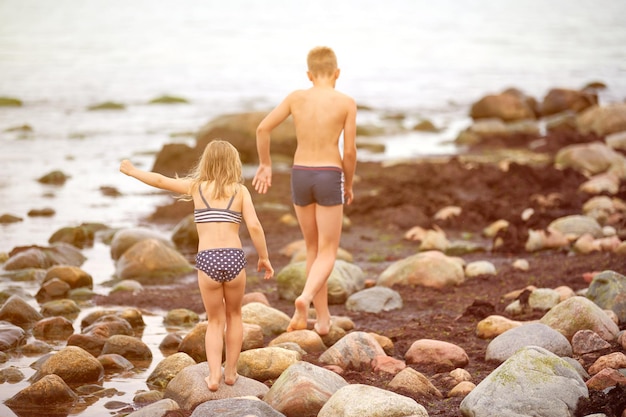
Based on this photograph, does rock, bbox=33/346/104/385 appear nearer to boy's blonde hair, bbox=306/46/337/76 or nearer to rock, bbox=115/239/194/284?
boy's blonde hair, bbox=306/46/337/76

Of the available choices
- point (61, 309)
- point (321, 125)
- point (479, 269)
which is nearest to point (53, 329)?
point (61, 309)

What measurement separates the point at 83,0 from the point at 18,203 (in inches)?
3323

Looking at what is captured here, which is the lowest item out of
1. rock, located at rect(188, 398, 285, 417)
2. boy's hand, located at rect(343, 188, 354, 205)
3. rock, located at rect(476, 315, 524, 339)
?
rock, located at rect(476, 315, 524, 339)

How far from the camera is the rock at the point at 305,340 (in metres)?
7.89

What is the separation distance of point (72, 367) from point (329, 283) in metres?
3.34

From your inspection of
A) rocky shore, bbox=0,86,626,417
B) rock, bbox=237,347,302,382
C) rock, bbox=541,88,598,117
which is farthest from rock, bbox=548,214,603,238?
rock, bbox=541,88,598,117

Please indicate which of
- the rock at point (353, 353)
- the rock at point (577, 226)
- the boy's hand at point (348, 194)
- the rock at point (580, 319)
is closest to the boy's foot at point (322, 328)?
the rock at point (353, 353)

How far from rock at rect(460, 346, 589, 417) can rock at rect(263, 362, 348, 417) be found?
2.99 feet

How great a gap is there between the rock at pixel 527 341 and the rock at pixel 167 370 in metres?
2.36

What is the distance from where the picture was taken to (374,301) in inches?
376

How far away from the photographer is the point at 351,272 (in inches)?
402

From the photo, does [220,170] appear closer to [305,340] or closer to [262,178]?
[262,178]

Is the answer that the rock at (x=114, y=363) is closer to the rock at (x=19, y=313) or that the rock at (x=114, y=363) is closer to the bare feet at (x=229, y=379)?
the bare feet at (x=229, y=379)

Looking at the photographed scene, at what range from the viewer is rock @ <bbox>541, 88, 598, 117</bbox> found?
2797cm
